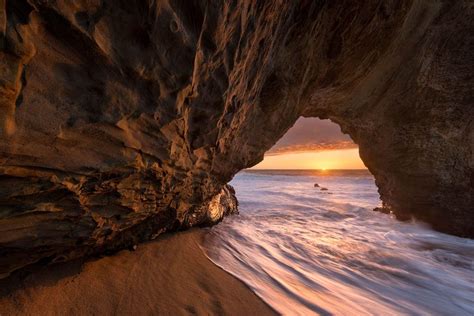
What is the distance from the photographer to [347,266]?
3289 mm

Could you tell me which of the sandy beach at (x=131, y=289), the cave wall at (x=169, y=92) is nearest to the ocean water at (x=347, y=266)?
the sandy beach at (x=131, y=289)

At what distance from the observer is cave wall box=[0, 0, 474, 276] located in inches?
50.2

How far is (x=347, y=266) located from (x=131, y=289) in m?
2.92

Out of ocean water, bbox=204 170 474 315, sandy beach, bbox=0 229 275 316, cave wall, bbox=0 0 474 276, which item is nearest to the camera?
cave wall, bbox=0 0 474 276

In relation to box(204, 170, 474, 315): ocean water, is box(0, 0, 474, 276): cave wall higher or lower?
higher

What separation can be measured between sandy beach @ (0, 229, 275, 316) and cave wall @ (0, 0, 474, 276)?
0.18 meters

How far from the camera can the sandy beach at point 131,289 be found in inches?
64.7

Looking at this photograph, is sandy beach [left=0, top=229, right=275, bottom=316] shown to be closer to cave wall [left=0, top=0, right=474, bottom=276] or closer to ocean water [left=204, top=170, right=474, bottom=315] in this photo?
cave wall [left=0, top=0, right=474, bottom=276]

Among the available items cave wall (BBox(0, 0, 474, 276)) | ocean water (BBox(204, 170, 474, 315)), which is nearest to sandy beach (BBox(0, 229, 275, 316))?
cave wall (BBox(0, 0, 474, 276))

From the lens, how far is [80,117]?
144 cm

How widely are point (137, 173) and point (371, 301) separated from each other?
2.86 meters

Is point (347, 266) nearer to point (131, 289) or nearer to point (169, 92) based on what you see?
point (131, 289)

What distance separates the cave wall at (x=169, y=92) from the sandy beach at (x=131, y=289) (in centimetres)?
18

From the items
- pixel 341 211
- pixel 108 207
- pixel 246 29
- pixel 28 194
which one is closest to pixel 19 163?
pixel 28 194
